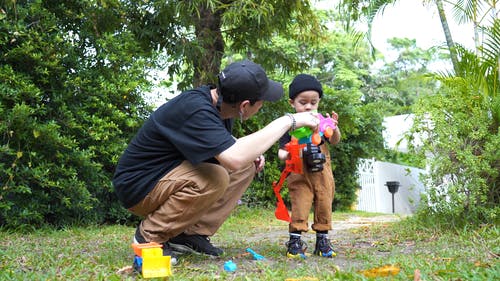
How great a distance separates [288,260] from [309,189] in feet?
1.88

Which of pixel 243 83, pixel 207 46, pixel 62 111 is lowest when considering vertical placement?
pixel 243 83

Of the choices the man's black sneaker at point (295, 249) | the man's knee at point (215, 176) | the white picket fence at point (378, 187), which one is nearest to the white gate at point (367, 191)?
the white picket fence at point (378, 187)

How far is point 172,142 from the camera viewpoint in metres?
2.86

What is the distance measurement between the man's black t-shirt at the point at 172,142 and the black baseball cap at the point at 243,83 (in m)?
0.12

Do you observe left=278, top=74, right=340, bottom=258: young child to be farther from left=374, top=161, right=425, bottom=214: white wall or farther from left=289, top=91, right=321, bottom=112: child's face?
left=374, top=161, right=425, bottom=214: white wall

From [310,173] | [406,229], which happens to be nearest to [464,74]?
[406,229]

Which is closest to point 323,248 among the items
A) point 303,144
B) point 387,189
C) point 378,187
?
point 303,144

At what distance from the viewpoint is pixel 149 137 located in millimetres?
3031

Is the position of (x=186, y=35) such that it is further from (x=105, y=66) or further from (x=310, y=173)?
(x=310, y=173)

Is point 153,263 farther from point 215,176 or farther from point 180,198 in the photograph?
point 215,176

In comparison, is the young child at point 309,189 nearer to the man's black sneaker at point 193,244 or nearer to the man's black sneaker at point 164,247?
the man's black sneaker at point 193,244

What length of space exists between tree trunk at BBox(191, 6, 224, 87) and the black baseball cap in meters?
4.46

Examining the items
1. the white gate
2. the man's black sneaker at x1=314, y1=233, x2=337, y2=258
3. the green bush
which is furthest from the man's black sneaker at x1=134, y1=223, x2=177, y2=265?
the white gate

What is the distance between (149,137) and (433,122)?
2.64 meters
